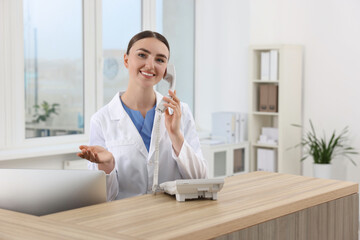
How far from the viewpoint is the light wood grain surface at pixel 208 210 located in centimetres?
166

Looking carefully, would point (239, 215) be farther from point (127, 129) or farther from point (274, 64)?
point (274, 64)

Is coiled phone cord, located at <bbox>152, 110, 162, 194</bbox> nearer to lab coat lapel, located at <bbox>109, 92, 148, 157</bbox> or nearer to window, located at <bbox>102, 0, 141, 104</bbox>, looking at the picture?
lab coat lapel, located at <bbox>109, 92, 148, 157</bbox>

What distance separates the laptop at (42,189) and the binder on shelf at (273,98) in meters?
4.12

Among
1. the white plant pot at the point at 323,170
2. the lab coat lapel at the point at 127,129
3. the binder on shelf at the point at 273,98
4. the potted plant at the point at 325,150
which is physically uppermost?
the binder on shelf at the point at 273,98

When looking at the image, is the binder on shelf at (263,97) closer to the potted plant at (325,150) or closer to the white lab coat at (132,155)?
the potted plant at (325,150)

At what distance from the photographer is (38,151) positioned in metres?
4.75

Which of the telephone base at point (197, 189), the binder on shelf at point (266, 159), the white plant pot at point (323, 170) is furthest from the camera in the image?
the binder on shelf at point (266, 159)

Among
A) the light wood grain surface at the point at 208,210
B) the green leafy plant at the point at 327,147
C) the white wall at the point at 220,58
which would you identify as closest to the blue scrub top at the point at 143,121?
the light wood grain surface at the point at 208,210

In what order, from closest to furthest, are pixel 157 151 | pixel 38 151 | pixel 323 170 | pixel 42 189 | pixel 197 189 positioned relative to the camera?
pixel 42 189, pixel 197 189, pixel 157 151, pixel 38 151, pixel 323 170

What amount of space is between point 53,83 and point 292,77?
2.45 metres

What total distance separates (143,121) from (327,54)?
368cm

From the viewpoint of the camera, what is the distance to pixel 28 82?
16.2ft

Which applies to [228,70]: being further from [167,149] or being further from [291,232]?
[291,232]

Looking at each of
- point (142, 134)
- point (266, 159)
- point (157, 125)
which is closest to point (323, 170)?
point (266, 159)
